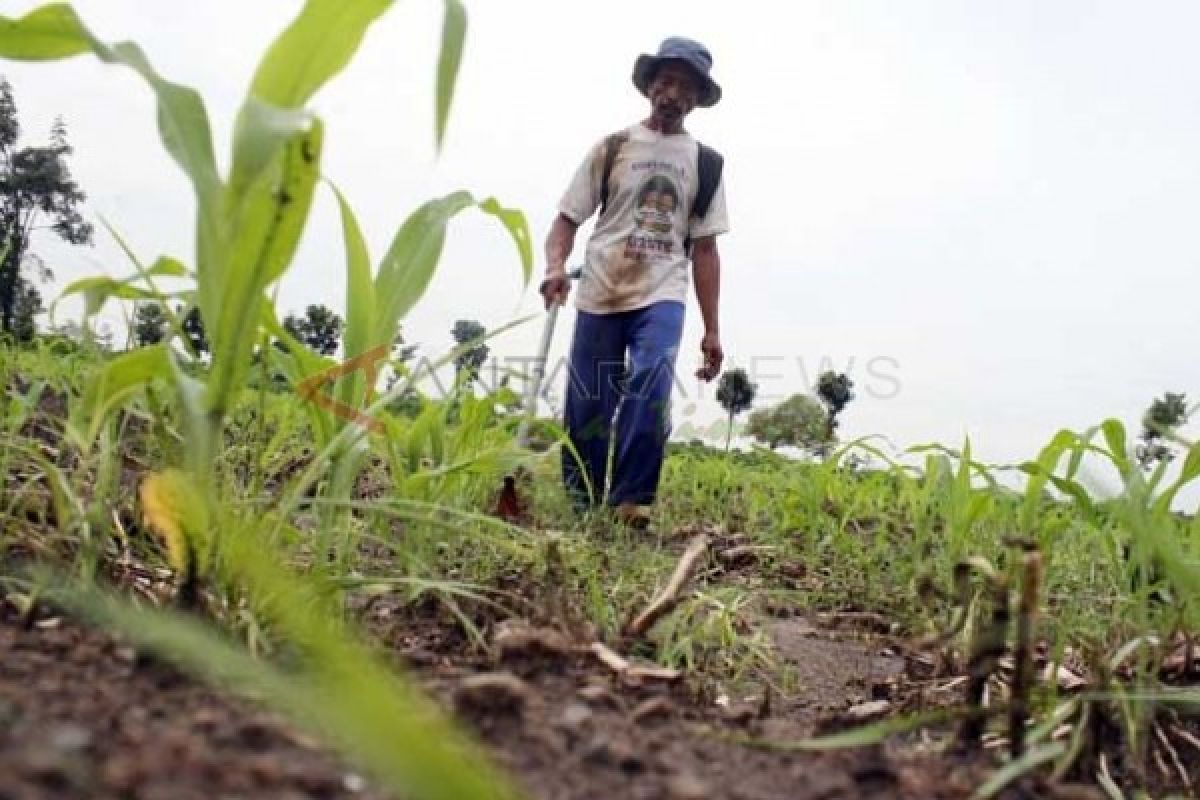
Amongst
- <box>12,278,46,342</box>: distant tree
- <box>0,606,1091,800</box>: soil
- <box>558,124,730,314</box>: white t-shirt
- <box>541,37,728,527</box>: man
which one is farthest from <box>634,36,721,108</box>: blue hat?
<box>0,606,1091,800</box>: soil

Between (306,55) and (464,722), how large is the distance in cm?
54

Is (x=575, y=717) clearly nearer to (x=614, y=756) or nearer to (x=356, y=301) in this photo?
(x=614, y=756)

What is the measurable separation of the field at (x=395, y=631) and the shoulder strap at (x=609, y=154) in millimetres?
1942

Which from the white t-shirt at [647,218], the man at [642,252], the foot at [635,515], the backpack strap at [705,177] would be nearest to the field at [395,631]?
the foot at [635,515]

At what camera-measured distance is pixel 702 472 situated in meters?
3.84

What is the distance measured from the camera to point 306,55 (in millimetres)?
853

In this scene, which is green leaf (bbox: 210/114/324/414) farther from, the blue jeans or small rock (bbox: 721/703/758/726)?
the blue jeans

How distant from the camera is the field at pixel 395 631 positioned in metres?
0.52

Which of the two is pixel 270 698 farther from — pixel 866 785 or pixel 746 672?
pixel 746 672

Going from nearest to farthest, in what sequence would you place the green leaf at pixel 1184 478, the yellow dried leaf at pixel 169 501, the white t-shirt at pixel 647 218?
the yellow dried leaf at pixel 169 501
the green leaf at pixel 1184 478
the white t-shirt at pixel 647 218

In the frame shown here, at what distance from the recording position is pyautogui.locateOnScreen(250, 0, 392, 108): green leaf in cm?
85

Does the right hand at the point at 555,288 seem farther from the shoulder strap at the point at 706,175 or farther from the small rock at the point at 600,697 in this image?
the small rock at the point at 600,697

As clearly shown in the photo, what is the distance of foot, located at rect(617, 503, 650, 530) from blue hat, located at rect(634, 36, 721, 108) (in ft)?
4.52

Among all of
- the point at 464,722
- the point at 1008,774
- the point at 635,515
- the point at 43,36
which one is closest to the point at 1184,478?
the point at 1008,774
